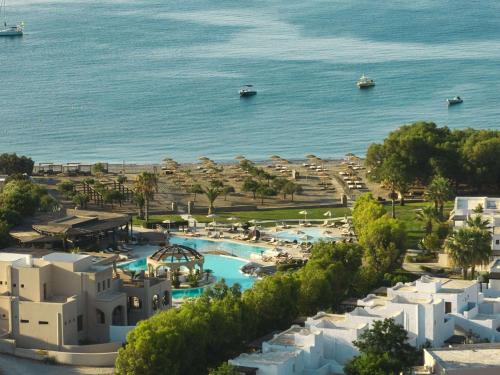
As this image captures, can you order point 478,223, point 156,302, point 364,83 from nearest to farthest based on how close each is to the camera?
1. point 156,302
2. point 478,223
3. point 364,83

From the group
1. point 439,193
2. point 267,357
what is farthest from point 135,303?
point 439,193

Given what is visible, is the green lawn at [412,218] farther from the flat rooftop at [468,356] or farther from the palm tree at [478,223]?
the flat rooftop at [468,356]

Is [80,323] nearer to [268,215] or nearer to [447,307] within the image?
[447,307]

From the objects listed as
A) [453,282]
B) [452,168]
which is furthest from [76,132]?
[453,282]

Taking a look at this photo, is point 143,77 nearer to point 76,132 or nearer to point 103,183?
point 76,132

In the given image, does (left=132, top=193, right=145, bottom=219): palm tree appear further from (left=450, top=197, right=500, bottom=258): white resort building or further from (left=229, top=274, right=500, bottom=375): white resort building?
(left=229, top=274, right=500, bottom=375): white resort building
